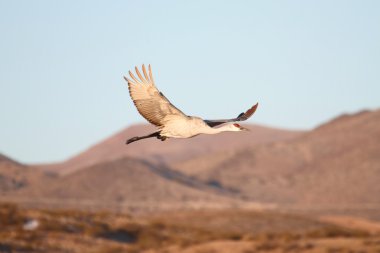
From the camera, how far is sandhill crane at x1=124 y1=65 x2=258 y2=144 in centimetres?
1561

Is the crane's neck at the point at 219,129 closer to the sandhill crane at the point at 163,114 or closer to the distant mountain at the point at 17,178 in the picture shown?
the sandhill crane at the point at 163,114

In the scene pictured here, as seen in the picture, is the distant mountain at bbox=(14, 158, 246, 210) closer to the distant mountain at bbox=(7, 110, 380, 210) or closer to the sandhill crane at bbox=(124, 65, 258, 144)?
the distant mountain at bbox=(7, 110, 380, 210)

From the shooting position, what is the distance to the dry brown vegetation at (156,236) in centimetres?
3675

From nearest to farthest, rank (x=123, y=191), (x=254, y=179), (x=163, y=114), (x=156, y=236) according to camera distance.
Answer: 1. (x=163, y=114)
2. (x=156, y=236)
3. (x=123, y=191)
4. (x=254, y=179)

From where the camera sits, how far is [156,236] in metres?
48.0

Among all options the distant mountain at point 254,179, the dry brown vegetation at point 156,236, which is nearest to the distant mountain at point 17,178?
the distant mountain at point 254,179

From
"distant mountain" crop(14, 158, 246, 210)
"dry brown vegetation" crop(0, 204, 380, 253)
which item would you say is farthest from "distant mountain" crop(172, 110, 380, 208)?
"dry brown vegetation" crop(0, 204, 380, 253)

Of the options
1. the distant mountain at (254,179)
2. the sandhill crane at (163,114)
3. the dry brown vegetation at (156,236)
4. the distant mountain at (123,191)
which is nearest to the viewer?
the sandhill crane at (163,114)

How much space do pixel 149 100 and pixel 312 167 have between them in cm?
10001

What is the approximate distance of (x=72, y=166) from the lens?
190 meters

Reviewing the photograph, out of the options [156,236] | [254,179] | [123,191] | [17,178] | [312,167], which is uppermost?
[312,167]

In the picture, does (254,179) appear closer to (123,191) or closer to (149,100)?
(123,191)

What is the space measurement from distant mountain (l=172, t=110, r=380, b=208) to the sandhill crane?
80781 mm

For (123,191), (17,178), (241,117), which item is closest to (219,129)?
(241,117)
